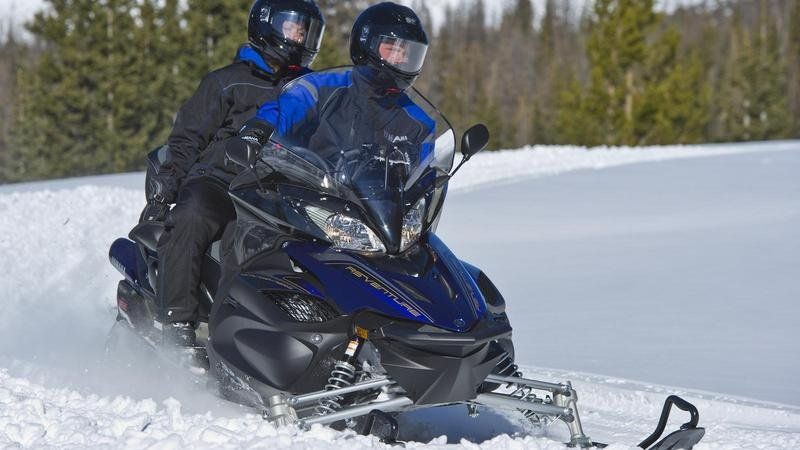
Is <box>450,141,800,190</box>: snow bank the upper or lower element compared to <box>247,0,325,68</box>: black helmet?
lower

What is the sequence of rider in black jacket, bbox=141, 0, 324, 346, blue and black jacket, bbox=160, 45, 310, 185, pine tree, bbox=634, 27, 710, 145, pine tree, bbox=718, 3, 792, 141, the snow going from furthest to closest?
pine tree, bbox=718, 3, 792, 141, pine tree, bbox=634, 27, 710, 145, blue and black jacket, bbox=160, 45, 310, 185, rider in black jacket, bbox=141, 0, 324, 346, the snow

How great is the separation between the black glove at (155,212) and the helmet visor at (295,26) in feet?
3.61

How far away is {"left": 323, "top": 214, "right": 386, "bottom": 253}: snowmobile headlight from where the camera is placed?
12.8ft

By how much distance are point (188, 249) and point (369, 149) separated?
1160 mm

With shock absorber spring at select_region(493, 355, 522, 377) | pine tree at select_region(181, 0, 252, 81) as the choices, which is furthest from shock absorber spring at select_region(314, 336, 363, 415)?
pine tree at select_region(181, 0, 252, 81)

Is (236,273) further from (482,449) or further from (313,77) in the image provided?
(482,449)

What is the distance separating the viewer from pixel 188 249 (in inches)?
187

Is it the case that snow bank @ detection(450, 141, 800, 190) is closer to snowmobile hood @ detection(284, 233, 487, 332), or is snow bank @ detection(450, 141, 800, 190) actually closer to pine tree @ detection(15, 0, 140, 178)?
snowmobile hood @ detection(284, 233, 487, 332)

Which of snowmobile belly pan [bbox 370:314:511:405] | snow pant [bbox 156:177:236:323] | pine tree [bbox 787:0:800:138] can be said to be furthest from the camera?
pine tree [bbox 787:0:800:138]

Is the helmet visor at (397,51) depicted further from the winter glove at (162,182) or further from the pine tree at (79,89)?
the pine tree at (79,89)

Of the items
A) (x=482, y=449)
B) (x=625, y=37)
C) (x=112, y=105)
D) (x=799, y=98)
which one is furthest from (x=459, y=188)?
(x=799, y=98)

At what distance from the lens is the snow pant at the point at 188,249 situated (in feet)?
15.6

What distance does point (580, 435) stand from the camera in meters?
3.86

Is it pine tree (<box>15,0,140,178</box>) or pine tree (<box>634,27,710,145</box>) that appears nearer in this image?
pine tree (<box>15,0,140,178</box>)
